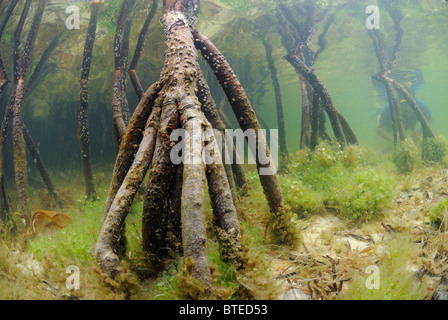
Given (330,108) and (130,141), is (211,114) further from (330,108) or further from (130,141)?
(330,108)

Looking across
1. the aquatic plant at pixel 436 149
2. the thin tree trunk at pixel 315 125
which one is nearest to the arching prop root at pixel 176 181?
the thin tree trunk at pixel 315 125

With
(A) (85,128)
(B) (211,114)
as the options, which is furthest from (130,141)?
(A) (85,128)

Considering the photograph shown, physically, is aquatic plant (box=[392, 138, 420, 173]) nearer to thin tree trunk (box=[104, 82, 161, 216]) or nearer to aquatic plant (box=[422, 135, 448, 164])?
aquatic plant (box=[422, 135, 448, 164])

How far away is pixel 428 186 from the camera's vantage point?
18.4ft

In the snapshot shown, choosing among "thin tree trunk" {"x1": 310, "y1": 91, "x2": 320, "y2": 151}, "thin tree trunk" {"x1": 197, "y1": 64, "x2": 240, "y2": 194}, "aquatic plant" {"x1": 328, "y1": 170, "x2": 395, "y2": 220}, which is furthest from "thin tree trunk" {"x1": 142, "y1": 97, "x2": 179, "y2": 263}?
"thin tree trunk" {"x1": 310, "y1": 91, "x2": 320, "y2": 151}

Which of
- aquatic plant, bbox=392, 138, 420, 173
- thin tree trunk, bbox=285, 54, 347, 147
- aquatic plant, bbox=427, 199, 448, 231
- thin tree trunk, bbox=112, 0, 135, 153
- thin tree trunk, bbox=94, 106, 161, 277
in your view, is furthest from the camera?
aquatic plant, bbox=392, 138, 420, 173

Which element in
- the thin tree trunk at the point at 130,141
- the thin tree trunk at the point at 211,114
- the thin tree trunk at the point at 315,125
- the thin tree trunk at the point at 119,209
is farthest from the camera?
the thin tree trunk at the point at 315,125

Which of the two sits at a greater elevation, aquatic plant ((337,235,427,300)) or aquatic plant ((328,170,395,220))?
aquatic plant ((328,170,395,220))

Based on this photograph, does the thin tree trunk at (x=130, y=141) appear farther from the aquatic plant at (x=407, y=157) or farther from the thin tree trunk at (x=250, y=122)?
the aquatic plant at (x=407, y=157)

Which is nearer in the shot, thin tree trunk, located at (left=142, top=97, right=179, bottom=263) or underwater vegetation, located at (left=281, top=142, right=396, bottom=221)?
thin tree trunk, located at (left=142, top=97, right=179, bottom=263)
